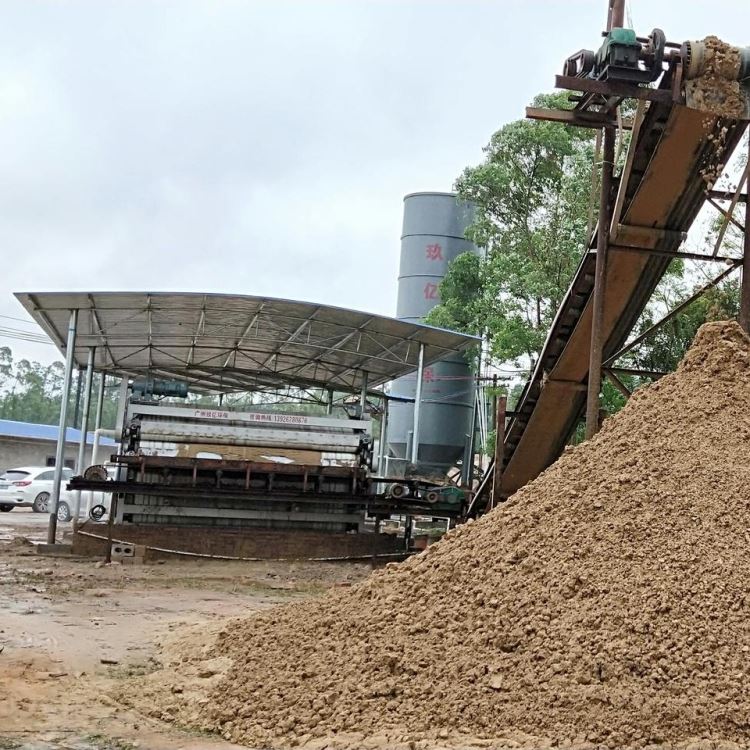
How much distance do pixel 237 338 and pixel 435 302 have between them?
7.16 m

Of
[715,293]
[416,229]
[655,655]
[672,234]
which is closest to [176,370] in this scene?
[416,229]

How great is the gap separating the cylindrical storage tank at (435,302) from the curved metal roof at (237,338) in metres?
2.19

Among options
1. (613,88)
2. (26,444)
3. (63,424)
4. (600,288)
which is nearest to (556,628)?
(600,288)

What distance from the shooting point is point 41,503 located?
26.8 m

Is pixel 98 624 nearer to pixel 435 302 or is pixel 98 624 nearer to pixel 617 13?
pixel 617 13

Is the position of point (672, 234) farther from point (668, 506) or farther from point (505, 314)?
point (505, 314)

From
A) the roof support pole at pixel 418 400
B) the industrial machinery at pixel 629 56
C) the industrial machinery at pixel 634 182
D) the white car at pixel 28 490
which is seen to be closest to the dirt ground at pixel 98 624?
the roof support pole at pixel 418 400

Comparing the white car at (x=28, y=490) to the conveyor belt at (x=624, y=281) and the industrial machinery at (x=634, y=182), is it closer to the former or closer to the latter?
the conveyor belt at (x=624, y=281)

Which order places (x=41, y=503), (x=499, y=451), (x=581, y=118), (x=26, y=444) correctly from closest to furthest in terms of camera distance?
(x=581, y=118) → (x=499, y=451) → (x=41, y=503) → (x=26, y=444)

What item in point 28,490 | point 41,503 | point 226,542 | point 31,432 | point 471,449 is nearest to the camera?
point 226,542

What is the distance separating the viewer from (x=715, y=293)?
16156 mm

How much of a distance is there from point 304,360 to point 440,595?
55.4 feet

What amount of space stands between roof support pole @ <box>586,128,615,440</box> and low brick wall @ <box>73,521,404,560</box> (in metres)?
6.57

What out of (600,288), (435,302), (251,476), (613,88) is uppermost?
(435,302)
